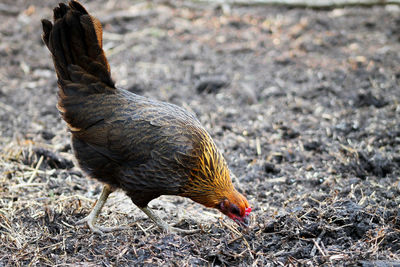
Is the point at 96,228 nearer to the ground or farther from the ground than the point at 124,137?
nearer to the ground

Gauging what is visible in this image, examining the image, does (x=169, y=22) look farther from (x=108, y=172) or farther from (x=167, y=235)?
(x=167, y=235)

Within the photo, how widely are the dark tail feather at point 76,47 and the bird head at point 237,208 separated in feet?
5.00

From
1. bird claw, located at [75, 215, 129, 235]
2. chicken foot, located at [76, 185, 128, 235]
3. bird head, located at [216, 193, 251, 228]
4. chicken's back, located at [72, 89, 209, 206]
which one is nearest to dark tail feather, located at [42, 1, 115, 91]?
chicken's back, located at [72, 89, 209, 206]

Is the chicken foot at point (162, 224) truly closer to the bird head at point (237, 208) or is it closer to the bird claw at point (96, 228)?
the bird claw at point (96, 228)

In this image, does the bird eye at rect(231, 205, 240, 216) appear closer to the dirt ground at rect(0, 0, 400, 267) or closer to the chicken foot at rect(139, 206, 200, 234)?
the dirt ground at rect(0, 0, 400, 267)

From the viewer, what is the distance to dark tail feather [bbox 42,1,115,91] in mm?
3850

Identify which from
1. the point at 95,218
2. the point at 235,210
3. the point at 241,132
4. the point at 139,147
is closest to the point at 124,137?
the point at 139,147

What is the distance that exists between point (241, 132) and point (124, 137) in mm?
2287

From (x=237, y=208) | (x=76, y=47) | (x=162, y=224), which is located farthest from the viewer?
(x=162, y=224)

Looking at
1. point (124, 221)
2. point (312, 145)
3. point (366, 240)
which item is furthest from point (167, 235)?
point (312, 145)

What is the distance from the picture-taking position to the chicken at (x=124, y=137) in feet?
12.6

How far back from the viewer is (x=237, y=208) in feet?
12.6

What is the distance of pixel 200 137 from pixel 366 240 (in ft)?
5.31

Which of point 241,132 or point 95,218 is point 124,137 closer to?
point 95,218
